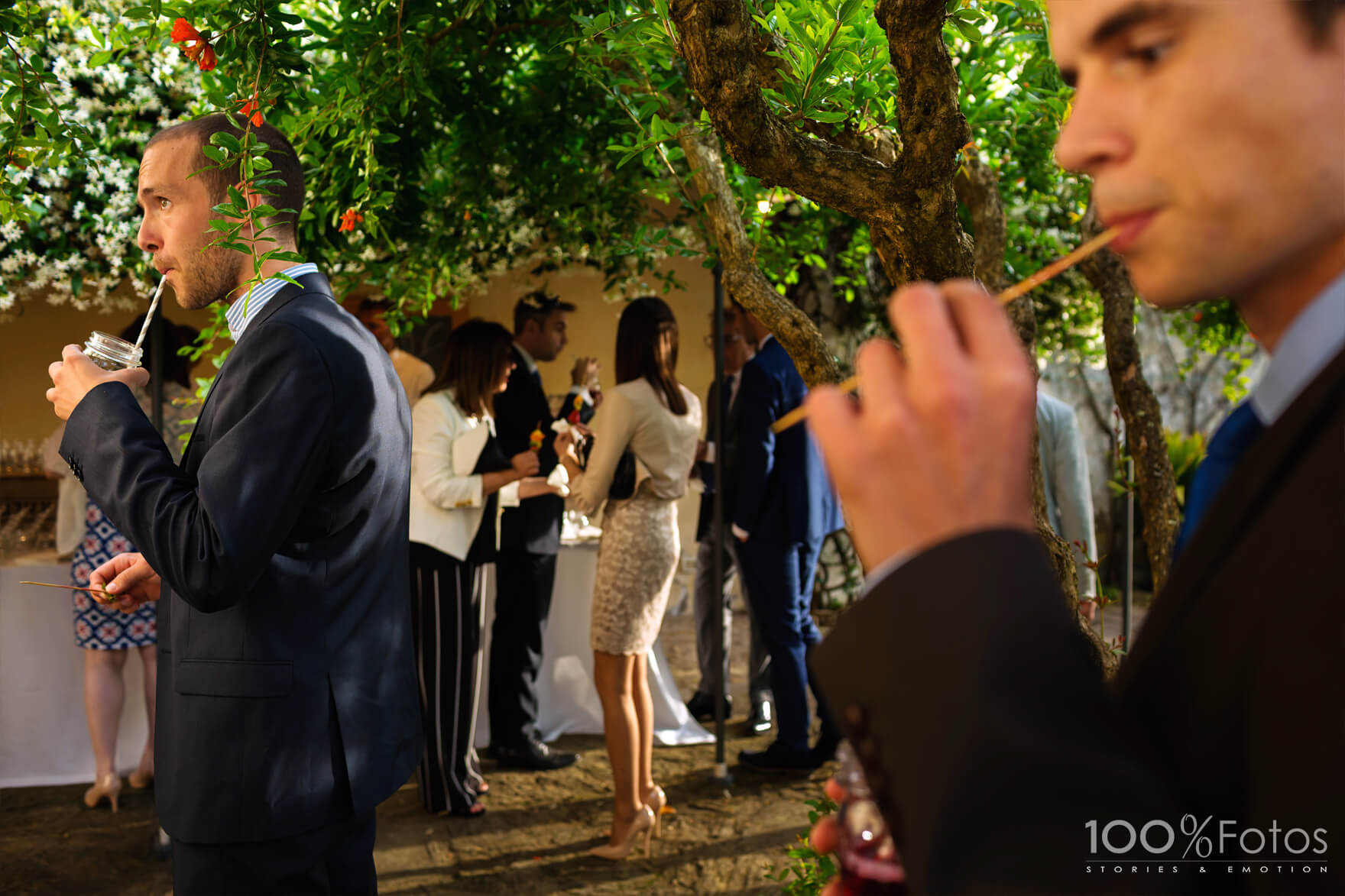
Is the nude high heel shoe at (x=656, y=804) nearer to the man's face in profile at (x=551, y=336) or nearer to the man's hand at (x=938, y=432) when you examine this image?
the man's face in profile at (x=551, y=336)

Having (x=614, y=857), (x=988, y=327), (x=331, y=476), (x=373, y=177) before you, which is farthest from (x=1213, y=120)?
(x=614, y=857)

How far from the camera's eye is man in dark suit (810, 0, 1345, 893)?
0.51 m

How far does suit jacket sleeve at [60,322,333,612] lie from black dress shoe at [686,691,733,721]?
14.0 feet

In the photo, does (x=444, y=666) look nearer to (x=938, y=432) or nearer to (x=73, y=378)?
(x=73, y=378)

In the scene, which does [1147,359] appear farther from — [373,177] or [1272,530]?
[1272,530]

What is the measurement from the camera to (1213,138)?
23.0 inches

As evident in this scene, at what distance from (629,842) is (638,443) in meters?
1.54

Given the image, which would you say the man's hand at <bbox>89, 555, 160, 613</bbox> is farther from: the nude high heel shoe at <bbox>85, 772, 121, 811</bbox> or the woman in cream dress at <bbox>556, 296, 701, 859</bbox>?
the nude high heel shoe at <bbox>85, 772, 121, 811</bbox>

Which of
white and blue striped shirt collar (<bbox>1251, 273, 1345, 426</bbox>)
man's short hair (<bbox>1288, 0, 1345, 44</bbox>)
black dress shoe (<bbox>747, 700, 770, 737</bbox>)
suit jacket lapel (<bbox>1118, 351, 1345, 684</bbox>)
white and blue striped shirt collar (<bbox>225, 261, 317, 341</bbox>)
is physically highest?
white and blue striped shirt collar (<bbox>225, 261, 317, 341</bbox>)

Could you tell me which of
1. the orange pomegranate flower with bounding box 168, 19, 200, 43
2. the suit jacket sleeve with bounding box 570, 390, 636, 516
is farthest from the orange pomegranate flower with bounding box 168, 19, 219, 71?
the suit jacket sleeve with bounding box 570, 390, 636, 516

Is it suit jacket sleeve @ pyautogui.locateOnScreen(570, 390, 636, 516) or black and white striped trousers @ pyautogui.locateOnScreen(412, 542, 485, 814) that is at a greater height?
suit jacket sleeve @ pyautogui.locateOnScreen(570, 390, 636, 516)

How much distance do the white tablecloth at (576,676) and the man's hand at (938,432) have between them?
4.73 m

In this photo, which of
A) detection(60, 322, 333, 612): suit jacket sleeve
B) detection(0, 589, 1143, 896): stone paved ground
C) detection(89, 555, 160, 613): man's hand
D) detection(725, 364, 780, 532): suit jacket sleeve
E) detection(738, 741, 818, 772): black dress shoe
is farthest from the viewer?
detection(738, 741, 818, 772): black dress shoe

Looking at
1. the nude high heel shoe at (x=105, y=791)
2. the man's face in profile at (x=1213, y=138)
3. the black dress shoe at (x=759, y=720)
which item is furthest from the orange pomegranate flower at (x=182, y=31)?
the black dress shoe at (x=759, y=720)
